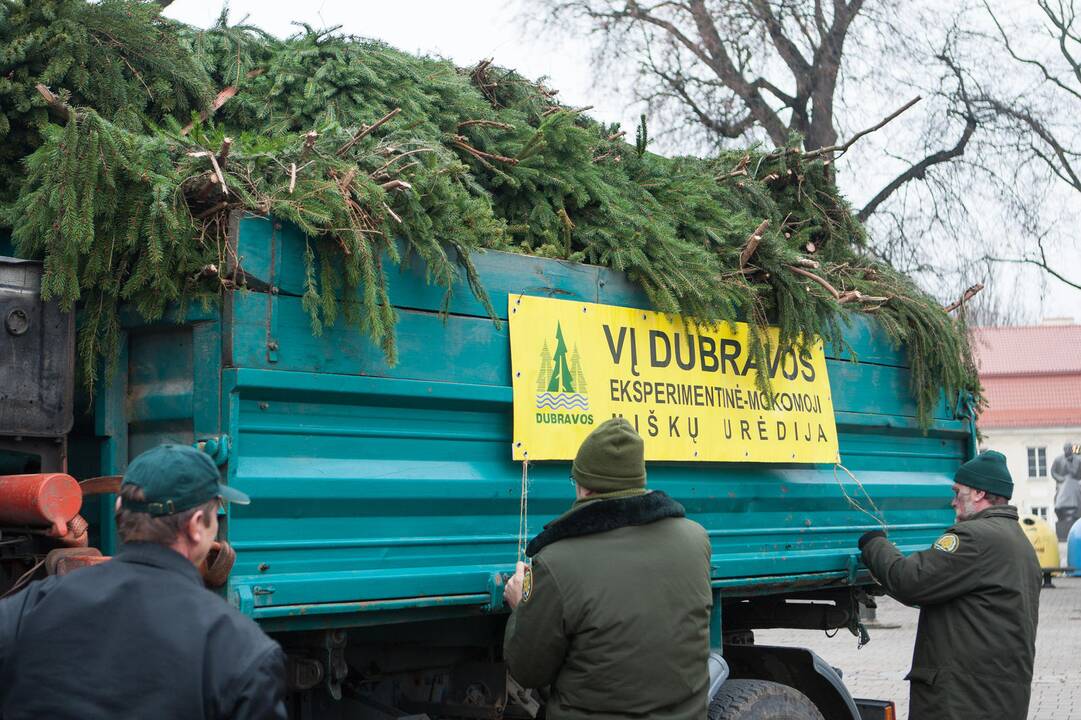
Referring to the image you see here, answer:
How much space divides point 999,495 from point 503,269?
241cm

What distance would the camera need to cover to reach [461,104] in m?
4.84

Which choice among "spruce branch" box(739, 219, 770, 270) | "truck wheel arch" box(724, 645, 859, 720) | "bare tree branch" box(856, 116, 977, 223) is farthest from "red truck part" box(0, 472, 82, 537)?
"bare tree branch" box(856, 116, 977, 223)

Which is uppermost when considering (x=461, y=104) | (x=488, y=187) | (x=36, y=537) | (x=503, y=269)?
(x=461, y=104)

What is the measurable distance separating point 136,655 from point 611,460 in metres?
1.56

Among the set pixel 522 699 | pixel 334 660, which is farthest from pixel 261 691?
pixel 522 699

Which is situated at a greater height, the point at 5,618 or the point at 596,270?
the point at 596,270

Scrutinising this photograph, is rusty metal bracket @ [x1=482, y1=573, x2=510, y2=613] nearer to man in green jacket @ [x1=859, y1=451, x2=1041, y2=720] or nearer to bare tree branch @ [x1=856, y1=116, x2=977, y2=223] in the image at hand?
man in green jacket @ [x1=859, y1=451, x2=1041, y2=720]

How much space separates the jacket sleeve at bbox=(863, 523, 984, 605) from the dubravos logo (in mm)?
1635

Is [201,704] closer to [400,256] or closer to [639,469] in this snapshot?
[639,469]

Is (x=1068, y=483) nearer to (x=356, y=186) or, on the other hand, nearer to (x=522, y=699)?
(x=522, y=699)

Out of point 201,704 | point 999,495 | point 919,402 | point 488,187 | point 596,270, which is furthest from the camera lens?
point 919,402

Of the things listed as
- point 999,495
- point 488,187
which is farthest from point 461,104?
point 999,495

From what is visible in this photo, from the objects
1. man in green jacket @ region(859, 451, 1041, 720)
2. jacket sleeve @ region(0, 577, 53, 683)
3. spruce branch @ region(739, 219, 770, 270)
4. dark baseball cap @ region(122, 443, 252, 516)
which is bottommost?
man in green jacket @ region(859, 451, 1041, 720)

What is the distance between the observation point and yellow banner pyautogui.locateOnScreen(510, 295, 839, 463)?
163 inches
